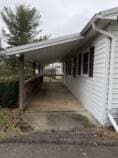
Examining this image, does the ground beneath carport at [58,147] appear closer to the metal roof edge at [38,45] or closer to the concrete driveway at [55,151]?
the concrete driveway at [55,151]

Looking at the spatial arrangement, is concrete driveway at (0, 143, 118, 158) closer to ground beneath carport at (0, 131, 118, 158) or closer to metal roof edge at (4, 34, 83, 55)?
ground beneath carport at (0, 131, 118, 158)

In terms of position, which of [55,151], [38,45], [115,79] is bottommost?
[55,151]

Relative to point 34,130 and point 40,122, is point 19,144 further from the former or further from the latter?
point 40,122

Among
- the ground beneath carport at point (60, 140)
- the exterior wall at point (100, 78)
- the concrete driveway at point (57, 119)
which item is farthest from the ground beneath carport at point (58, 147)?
the exterior wall at point (100, 78)

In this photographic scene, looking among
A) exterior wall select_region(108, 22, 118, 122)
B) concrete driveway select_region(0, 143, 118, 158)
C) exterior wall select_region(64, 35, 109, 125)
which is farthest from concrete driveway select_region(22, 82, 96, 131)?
concrete driveway select_region(0, 143, 118, 158)

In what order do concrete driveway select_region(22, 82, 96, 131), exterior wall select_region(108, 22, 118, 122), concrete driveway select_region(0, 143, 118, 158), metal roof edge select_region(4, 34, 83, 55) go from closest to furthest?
1. concrete driveway select_region(0, 143, 118, 158)
2. exterior wall select_region(108, 22, 118, 122)
3. concrete driveway select_region(22, 82, 96, 131)
4. metal roof edge select_region(4, 34, 83, 55)

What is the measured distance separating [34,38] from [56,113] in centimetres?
1843

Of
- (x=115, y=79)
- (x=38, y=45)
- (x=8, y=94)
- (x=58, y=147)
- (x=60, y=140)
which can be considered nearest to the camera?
(x=58, y=147)

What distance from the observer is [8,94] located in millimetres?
6816

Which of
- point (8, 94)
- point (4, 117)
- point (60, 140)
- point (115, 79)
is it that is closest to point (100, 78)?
point (115, 79)

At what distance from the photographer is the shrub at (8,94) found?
6.83 meters

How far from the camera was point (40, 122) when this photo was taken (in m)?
5.35

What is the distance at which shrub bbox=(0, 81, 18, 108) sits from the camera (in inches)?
269

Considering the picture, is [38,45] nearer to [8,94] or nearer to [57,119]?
[8,94]
